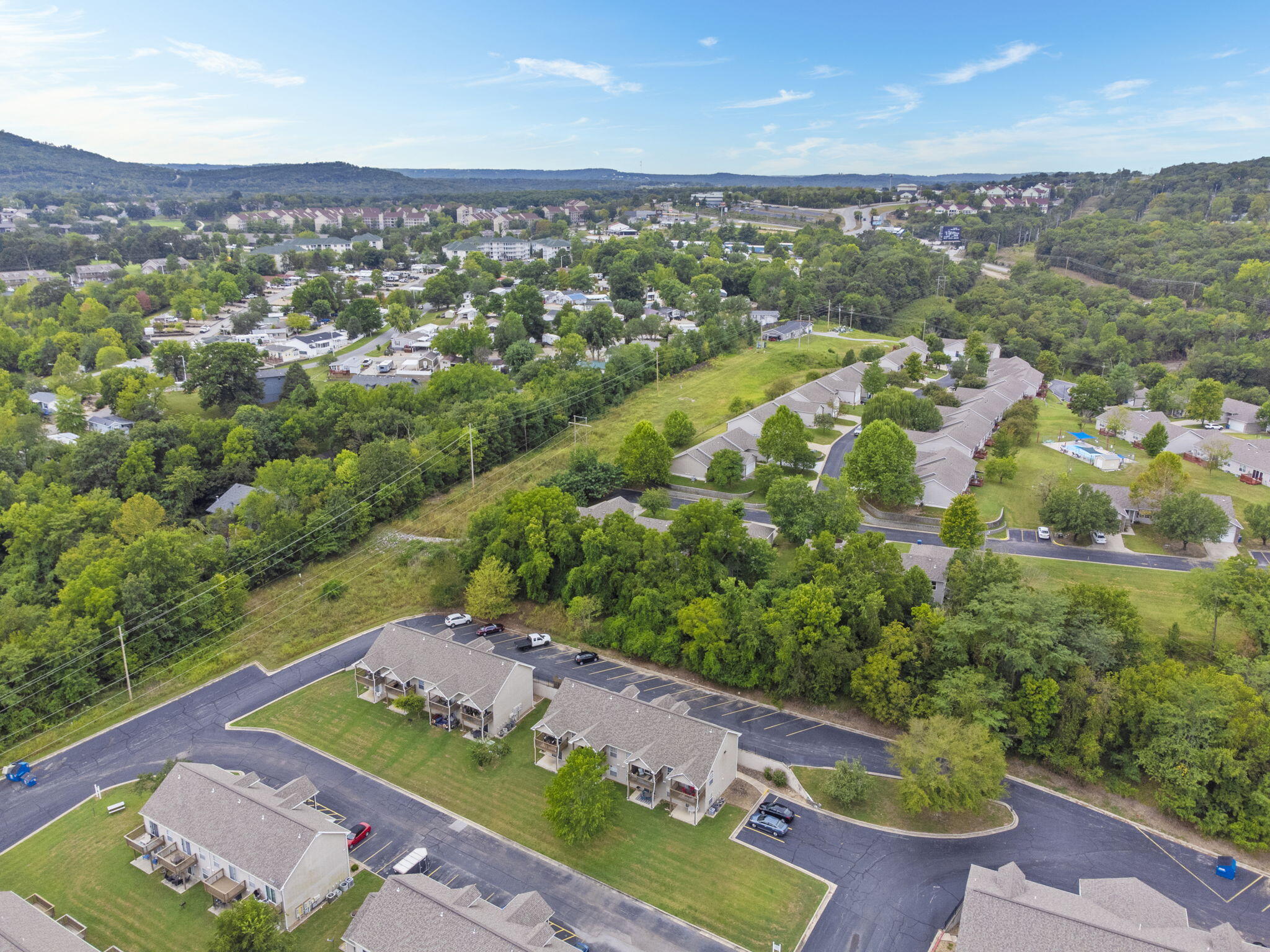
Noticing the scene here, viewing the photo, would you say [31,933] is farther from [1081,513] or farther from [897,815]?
[1081,513]

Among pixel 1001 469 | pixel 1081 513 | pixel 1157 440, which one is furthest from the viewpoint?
pixel 1157 440

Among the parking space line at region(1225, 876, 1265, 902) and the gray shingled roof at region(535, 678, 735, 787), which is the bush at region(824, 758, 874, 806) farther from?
the parking space line at region(1225, 876, 1265, 902)

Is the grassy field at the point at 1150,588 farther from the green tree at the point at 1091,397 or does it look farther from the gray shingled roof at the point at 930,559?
the green tree at the point at 1091,397

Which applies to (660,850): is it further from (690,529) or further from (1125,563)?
(1125,563)

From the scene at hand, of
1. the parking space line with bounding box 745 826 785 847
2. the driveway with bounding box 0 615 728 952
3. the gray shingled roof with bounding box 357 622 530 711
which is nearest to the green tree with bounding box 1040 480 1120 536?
the parking space line with bounding box 745 826 785 847

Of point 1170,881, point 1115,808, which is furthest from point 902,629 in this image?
point 1170,881

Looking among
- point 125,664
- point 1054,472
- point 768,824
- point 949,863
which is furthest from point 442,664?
point 1054,472

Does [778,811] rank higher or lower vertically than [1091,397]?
lower
